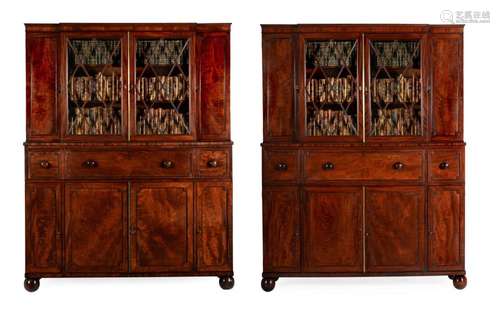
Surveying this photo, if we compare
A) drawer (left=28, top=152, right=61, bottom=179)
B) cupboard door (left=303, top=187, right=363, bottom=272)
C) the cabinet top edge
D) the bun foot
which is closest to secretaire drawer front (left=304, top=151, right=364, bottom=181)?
cupboard door (left=303, top=187, right=363, bottom=272)

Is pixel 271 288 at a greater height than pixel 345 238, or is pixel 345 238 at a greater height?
pixel 345 238

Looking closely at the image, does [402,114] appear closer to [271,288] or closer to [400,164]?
[400,164]

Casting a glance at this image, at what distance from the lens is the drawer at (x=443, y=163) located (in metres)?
6.74

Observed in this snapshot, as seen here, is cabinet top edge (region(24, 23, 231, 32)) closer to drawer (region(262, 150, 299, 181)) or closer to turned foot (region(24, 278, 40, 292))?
drawer (region(262, 150, 299, 181))

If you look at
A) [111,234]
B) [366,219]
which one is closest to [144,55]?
[111,234]

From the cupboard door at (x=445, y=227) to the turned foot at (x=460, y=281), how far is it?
5.1 inches

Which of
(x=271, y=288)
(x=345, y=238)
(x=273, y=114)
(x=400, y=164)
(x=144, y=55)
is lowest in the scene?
(x=271, y=288)

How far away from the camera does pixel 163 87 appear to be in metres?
6.73

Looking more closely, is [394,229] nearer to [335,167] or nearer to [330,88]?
[335,167]

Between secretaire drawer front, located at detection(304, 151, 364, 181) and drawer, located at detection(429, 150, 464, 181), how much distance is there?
612mm

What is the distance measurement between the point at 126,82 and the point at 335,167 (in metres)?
1.95

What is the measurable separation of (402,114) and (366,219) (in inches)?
38.7

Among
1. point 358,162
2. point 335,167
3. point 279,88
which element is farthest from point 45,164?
point 358,162

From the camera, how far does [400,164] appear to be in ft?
22.1
